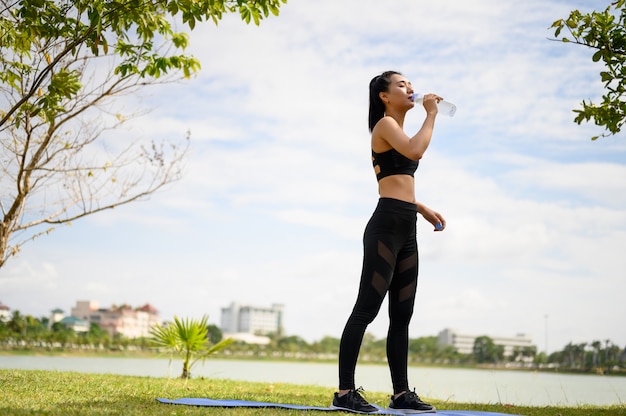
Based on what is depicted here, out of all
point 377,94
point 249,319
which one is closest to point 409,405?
point 377,94

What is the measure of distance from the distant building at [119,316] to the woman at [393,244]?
6580cm

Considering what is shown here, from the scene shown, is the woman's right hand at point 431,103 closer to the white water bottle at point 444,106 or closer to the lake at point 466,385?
the white water bottle at point 444,106

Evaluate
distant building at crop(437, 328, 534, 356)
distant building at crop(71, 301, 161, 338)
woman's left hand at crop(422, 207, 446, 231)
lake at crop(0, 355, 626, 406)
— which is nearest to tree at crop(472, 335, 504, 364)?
distant building at crop(437, 328, 534, 356)

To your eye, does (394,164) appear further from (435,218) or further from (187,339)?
(187,339)

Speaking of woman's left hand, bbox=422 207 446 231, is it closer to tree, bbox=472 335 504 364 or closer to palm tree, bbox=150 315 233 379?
palm tree, bbox=150 315 233 379

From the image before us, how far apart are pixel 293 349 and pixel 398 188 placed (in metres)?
52.5

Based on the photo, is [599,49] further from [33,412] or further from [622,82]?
[33,412]

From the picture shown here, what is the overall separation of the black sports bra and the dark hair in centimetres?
27

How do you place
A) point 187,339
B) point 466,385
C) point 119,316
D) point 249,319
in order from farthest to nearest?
point 249,319 < point 119,316 < point 466,385 < point 187,339

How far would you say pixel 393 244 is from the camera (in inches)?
136

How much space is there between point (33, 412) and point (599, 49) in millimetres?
4400

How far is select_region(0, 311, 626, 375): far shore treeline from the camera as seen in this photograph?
83.4 feet

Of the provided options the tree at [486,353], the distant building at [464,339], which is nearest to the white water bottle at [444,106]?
the tree at [486,353]

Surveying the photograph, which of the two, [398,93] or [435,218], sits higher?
[398,93]
